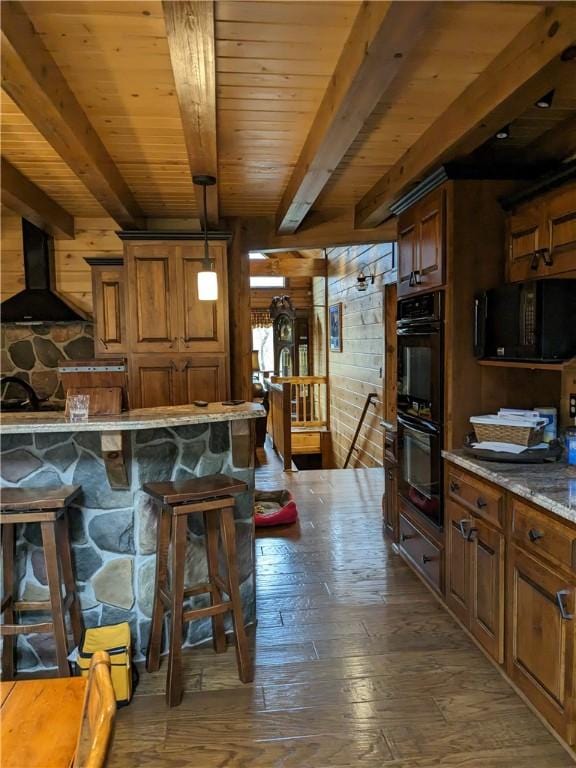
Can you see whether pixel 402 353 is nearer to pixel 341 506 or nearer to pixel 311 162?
pixel 311 162

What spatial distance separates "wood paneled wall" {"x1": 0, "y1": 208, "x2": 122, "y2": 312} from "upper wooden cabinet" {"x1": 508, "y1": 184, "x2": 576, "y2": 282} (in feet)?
10.6

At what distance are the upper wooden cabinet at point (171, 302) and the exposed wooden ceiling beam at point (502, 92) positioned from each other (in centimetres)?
174

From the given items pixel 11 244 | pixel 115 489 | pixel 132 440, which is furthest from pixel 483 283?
pixel 11 244

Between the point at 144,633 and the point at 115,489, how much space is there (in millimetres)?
707

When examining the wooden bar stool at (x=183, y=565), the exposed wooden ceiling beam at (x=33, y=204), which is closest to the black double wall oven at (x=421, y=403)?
the wooden bar stool at (x=183, y=565)

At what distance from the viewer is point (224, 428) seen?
263cm

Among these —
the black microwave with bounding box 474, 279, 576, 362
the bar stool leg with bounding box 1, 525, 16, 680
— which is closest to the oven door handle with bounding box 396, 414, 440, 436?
the black microwave with bounding box 474, 279, 576, 362

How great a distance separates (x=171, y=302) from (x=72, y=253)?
1.22 meters

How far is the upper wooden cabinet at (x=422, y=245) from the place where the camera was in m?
2.84

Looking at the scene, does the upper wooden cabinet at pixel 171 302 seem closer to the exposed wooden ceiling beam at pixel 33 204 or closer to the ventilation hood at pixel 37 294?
the exposed wooden ceiling beam at pixel 33 204

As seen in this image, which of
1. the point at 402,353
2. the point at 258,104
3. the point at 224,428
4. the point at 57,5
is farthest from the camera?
the point at 402,353

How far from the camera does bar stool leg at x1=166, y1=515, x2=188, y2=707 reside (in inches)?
84.7

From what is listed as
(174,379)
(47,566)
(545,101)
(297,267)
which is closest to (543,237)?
(545,101)

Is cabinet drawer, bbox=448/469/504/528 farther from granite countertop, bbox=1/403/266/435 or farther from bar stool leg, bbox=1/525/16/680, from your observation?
bar stool leg, bbox=1/525/16/680
